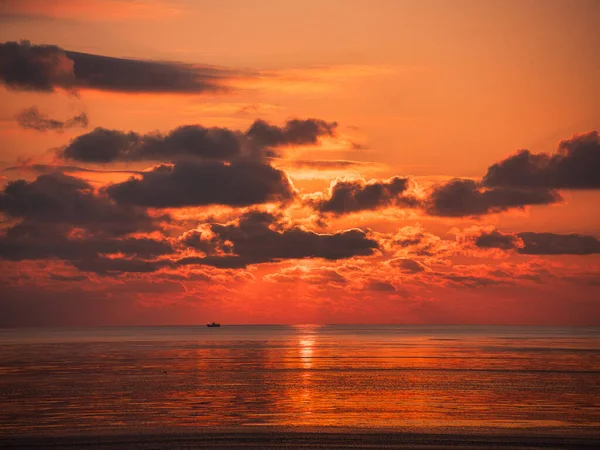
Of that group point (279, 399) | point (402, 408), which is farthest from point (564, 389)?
point (279, 399)

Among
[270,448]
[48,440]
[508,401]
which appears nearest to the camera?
[270,448]

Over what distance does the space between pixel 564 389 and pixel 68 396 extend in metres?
50.7

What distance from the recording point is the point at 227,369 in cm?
12312

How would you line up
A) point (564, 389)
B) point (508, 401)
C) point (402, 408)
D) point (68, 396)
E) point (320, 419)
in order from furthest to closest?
point (564, 389) < point (68, 396) < point (508, 401) < point (402, 408) < point (320, 419)

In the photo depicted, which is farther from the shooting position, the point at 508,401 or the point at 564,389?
the point at 564,389

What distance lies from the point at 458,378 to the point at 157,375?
127 feet

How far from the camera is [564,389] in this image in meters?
86.6

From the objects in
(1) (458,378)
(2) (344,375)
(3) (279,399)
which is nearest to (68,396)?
(3) (279,399)

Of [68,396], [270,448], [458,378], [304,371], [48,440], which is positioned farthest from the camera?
[304,371]

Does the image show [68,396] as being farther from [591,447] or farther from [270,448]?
[591,447]

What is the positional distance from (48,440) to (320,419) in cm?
2006

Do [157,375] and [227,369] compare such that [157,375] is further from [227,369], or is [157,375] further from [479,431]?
[479,431]

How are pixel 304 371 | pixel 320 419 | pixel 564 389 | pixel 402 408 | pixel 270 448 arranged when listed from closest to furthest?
pixel 270 448 < pixel 320 419 < pixel 402 408 < pixel 564 389 < pixel 304 371

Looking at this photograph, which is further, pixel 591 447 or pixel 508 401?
pixel 508 401
